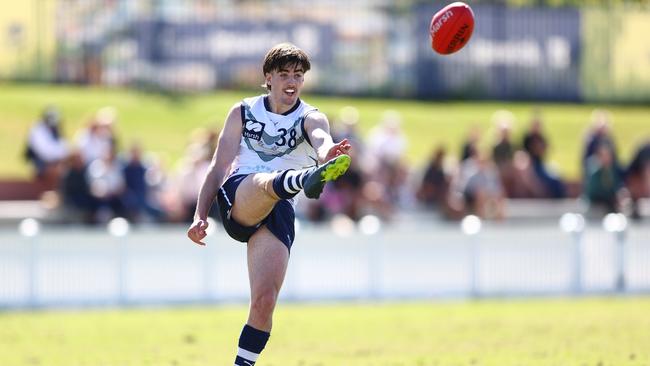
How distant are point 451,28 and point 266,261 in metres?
2.06

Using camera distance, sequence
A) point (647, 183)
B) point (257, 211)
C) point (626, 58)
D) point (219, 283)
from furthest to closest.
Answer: point (626, 58), point (647, 183), point (219, 283), point (257, 211)

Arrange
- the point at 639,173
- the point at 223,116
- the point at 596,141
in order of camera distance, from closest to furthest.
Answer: the point at 596,141 < the point at 639,173 < the point at 223,116

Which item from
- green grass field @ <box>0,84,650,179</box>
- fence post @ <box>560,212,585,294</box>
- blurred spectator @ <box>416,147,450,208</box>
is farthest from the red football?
green grass field @ <box>0,84,650,179</box>

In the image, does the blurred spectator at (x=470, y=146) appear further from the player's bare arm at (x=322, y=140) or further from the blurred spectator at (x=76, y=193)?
the player's bare arm at (x=322, y=140)

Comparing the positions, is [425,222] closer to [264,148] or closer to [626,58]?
[626,58]

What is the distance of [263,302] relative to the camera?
8766 mm

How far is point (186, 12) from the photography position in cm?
2625

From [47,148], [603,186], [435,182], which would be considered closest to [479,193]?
[435,182]

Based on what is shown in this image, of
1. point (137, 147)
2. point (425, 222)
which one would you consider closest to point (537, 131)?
point (425, 222)

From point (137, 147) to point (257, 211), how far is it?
1118 centimetres

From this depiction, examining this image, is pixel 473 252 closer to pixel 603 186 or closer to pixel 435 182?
pixel 435 182

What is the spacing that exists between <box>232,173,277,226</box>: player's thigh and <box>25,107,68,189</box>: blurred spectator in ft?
38.5

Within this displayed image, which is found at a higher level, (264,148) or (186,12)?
(186,12)

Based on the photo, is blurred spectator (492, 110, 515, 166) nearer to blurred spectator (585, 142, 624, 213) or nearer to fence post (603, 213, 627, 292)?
blurred spectator (585, 142, 624, 213)
